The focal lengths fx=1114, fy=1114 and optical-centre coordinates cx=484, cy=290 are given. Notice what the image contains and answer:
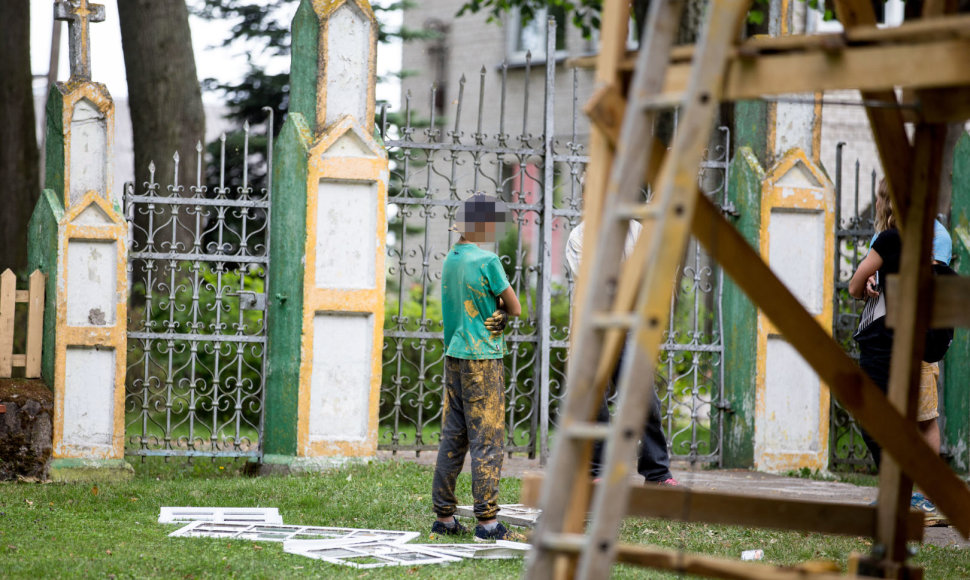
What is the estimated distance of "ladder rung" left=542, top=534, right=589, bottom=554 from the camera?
3186 mm

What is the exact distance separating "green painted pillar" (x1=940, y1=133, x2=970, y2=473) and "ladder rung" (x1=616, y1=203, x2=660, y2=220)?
21.3 feet

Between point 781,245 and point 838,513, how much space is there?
535cm

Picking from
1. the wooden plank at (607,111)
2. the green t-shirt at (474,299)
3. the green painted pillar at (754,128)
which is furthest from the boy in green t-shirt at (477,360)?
the green painted pillar at (754,128)

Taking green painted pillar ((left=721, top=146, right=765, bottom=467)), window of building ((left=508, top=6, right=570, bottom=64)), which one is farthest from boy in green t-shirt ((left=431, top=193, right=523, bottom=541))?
window of building ((left=508, top=6, right=570, bottom=64))

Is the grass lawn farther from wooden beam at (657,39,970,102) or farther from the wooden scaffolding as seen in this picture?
wooden beam at (657,39,970,102)

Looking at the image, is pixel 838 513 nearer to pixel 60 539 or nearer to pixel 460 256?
pixel 460 256

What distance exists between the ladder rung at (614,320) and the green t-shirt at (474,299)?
8.89 feet

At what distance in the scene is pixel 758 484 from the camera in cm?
850

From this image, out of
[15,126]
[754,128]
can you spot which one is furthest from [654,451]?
[15,126]

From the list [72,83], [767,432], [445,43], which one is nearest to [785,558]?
[767,432]

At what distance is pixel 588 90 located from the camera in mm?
20703

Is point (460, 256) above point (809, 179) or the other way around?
the other way around

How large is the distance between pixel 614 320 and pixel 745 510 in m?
1.28

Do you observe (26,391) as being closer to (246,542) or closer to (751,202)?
(246,542)
